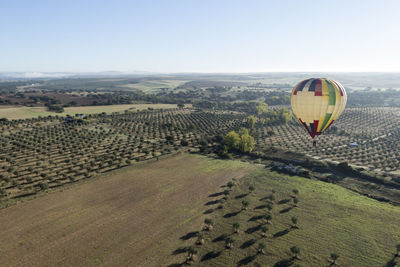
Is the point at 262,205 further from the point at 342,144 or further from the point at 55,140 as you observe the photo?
the point at 55,140

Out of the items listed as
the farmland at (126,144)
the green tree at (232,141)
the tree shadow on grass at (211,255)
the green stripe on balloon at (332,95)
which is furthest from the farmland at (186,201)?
the green stripe on balloon at (332,95)

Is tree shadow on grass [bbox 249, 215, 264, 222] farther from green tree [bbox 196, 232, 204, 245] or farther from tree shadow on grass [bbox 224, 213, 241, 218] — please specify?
green tree [bbox 196, 232, 204, 245]

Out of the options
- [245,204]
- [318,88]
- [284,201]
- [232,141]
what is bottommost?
[284,201]

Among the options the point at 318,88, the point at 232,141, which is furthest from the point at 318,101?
the point at 232,141

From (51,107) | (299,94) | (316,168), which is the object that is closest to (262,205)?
(299,94)

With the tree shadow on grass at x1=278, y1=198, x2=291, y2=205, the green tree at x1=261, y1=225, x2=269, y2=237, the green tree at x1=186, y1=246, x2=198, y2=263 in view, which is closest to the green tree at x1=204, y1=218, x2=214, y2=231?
the green tree at x1=186, y1=246, x2=198, y2=263

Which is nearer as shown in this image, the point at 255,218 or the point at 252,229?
the point at 252,229

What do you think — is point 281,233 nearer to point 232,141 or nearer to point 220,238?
point 220,238
